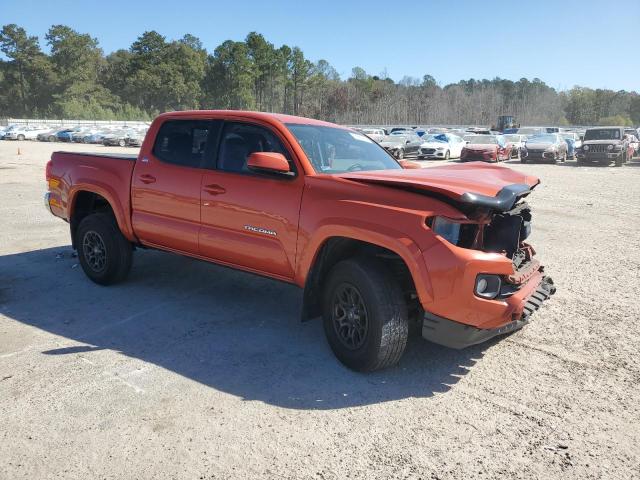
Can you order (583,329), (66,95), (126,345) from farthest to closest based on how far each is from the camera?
(66,95) < (583,329) < (126,345)

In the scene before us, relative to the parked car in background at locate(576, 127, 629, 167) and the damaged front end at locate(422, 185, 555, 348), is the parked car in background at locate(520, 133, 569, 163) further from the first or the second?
the damaged front end at locate(422, 185, 555, 348)

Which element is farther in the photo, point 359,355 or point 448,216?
point 359,355

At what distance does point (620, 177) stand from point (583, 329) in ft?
59.3

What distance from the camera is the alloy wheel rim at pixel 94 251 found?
5.64m

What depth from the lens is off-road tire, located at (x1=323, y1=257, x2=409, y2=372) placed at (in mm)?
3596

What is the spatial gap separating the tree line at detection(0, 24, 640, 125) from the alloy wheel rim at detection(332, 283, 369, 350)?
96.1 m

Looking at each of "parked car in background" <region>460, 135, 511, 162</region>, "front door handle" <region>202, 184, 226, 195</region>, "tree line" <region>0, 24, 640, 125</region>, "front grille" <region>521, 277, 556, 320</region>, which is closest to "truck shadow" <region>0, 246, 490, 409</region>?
"front grille" <region>521, 277, 556, 320</region>

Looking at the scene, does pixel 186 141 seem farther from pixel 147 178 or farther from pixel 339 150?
pixel 339 150

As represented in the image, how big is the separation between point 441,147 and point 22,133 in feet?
153

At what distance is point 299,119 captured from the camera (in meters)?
4.88

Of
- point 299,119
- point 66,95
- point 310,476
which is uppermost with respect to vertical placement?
point 66,95

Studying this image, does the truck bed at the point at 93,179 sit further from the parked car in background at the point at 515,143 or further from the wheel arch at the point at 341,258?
the parked car in background at the point at 515,143

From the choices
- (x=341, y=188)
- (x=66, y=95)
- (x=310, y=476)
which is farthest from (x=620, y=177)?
(x=66, y=95)

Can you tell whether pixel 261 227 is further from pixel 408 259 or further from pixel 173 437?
pixel 173 437
